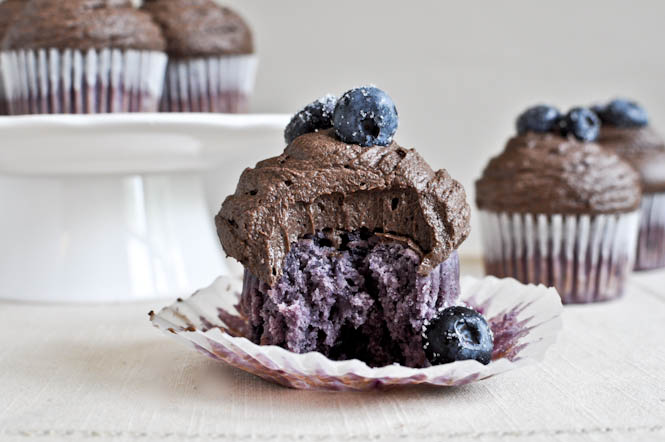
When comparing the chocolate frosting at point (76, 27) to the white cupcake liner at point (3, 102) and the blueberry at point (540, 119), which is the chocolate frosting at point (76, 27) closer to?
the white cupcake liner at point (3, 102)

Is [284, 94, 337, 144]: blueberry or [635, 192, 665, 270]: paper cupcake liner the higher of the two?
[284, 94, 337, 144]: blueberry

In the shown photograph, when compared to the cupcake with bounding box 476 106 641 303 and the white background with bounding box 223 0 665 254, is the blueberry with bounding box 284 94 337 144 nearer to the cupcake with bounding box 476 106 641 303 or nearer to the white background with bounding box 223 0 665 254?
the cupcake with bounding box 476 106 641 303

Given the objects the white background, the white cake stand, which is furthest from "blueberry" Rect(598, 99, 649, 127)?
the white cake stand

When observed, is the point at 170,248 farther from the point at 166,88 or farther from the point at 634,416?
A: the point at 634,416

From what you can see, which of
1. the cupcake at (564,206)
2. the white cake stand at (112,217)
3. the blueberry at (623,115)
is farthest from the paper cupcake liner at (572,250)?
the white cake stand at (112,217)

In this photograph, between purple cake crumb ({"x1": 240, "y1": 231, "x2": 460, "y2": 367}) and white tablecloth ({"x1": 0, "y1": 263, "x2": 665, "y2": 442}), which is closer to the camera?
white tablecloth ({"x1": 0, "y1": 263, "x2": 665, "y2": 442})

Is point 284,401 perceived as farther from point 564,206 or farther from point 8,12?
point 8,12

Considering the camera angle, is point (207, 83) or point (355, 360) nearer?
point (355, 360)

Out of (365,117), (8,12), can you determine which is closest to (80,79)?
(8,12)
